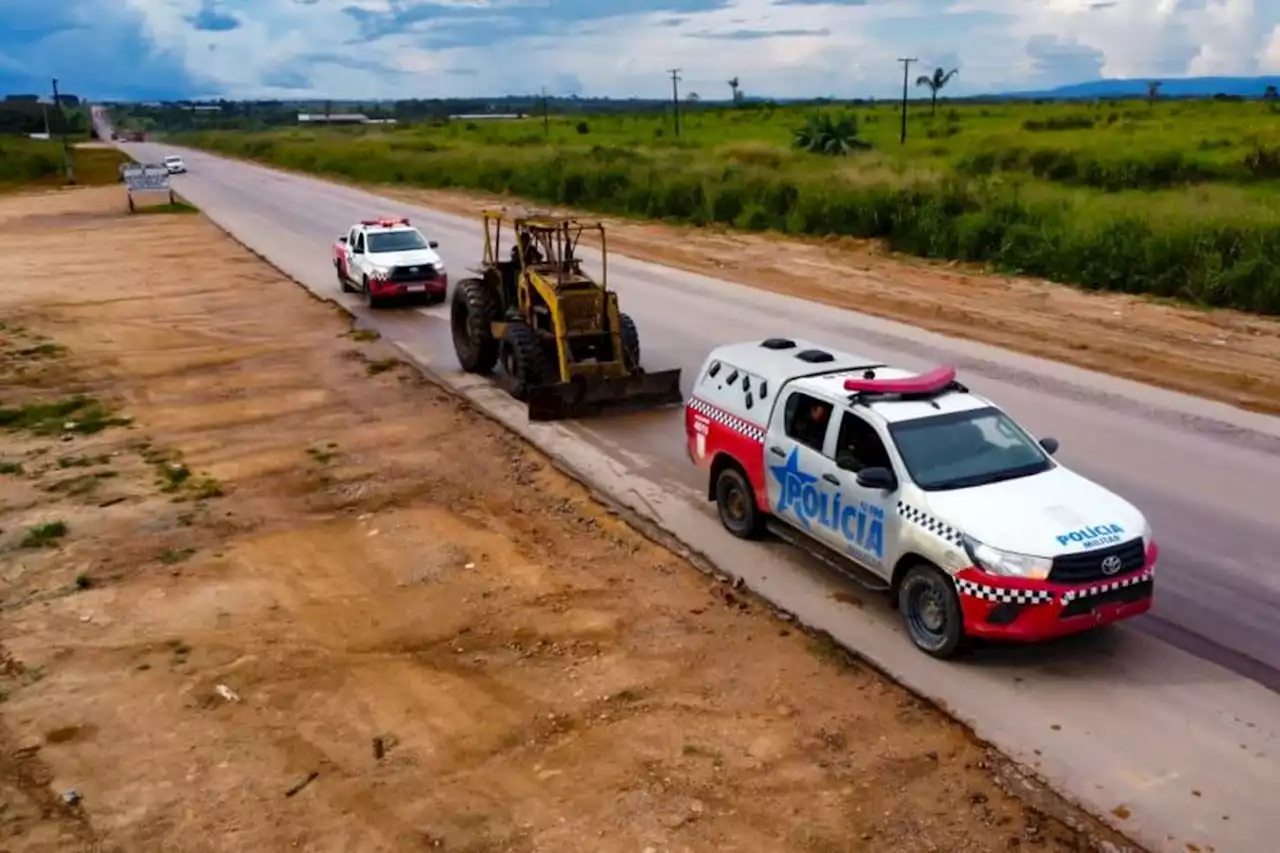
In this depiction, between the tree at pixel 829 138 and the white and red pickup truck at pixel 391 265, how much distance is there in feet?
106

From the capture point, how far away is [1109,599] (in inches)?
306

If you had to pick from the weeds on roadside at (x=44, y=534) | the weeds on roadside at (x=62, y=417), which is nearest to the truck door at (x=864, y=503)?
the weeds on roadside at (x=44, y=534)

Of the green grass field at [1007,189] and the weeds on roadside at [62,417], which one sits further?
the green grass field at [1007,189]

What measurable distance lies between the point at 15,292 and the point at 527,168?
94.5 ft

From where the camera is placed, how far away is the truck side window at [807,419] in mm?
9336

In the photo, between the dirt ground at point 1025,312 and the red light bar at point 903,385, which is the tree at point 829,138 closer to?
the dirt ground at point 1025,312

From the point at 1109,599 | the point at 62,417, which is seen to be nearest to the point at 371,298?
the point at 62,417

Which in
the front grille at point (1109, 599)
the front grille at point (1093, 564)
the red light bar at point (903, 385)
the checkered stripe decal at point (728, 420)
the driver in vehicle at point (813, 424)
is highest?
the red light bar at point (903, 385)

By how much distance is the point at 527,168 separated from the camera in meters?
54.2

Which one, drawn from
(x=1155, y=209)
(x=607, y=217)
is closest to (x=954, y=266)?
(x=1155, y=209)

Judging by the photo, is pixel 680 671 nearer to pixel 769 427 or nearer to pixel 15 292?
pixel 769 427

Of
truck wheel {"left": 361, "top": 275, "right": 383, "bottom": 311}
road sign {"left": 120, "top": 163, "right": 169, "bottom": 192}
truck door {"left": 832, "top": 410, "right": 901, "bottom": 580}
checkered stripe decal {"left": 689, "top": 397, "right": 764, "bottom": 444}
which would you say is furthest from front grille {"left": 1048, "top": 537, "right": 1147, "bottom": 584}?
road sign {"left": 120, "top": 163, "right": 169, "bottom": 192}

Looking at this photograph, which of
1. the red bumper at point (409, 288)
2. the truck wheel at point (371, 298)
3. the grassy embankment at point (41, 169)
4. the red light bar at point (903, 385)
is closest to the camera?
the red light bar at point (903, 385)

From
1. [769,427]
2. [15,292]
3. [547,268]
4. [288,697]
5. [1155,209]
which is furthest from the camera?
[15,292]
